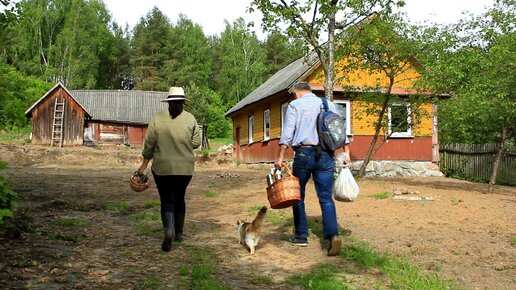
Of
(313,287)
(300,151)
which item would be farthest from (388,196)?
(313,287)

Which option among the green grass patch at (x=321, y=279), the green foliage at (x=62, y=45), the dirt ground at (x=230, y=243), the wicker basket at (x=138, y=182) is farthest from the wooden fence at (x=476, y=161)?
the green foliage at (x=62, y=45)

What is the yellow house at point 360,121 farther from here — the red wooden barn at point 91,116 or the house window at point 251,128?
the red wooden barn at point 91,116

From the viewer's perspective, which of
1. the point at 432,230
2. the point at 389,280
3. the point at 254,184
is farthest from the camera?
the point at 254,184

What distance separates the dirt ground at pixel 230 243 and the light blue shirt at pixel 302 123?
4.37ft

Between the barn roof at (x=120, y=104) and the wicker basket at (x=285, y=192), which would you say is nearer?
the wicker basket at (x=285, y=192)

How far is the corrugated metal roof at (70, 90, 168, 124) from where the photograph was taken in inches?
1585

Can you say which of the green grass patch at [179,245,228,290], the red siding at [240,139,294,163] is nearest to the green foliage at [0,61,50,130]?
the green grass patch at [179,245,228,290]

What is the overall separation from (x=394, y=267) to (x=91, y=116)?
3271 centimetres

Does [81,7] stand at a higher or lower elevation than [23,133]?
higher

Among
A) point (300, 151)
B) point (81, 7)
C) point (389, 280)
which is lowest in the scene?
point (389, 280)

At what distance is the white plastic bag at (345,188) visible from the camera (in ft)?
18.6

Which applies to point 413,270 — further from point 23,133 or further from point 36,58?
point 36,58

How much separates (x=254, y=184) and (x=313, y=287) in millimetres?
10190

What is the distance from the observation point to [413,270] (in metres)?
5.03
